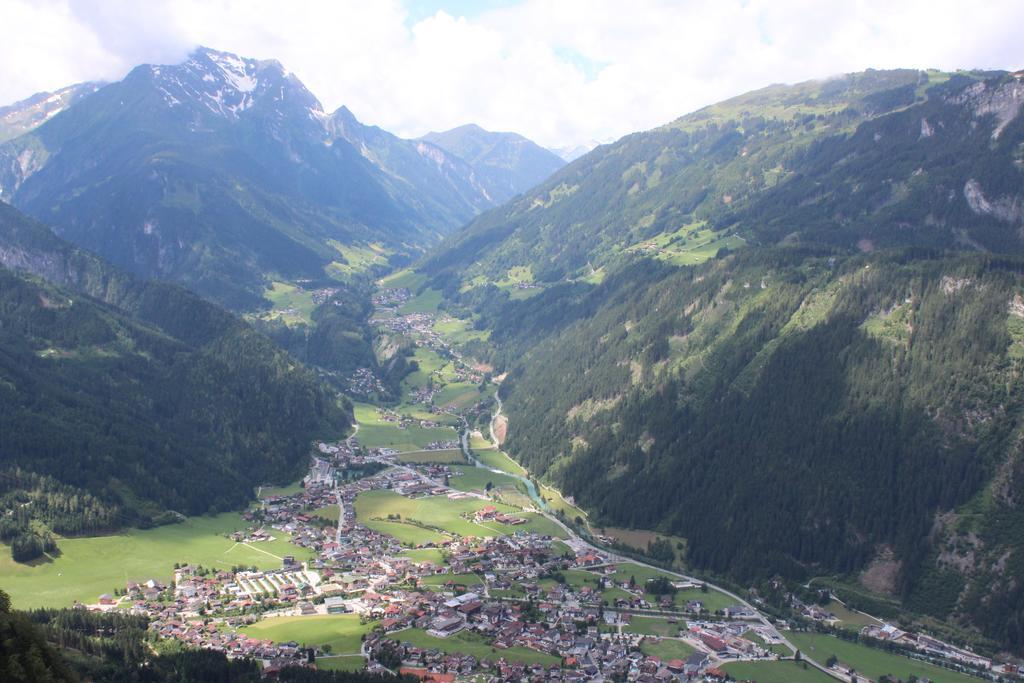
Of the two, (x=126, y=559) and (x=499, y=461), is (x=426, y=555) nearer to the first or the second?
(x=126, y=559)

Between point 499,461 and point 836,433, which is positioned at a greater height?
point 836,433

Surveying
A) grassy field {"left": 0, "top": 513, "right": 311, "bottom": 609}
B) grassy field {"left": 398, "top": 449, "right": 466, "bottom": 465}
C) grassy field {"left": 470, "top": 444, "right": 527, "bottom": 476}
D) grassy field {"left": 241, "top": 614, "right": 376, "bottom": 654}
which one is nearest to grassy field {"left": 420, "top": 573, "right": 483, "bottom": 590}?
grassy field {"left": 241, "top": 614, "right": 376, "bottom": 654}

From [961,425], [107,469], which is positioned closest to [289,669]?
[107,469]

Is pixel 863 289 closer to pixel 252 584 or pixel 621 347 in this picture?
pixel 621 347

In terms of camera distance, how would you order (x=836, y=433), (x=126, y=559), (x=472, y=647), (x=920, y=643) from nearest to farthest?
(x=472, y=647)
(x=920, y=643)
(x=126, y=559)
(x=836, y=433)

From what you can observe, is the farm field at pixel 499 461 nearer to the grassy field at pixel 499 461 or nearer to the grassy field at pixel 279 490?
the grassy field at pixel 499 461

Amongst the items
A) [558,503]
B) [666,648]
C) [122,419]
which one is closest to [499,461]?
[558,503]

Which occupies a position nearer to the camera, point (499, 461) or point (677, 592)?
point (677, 592)
